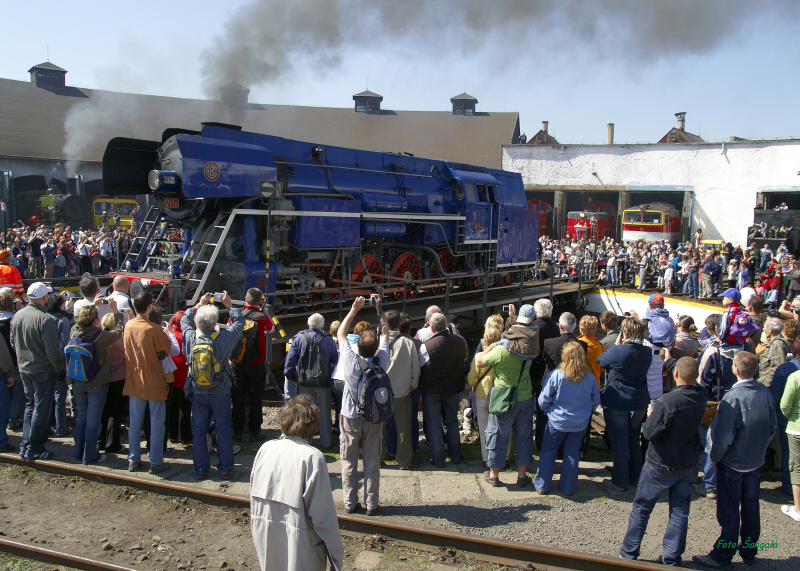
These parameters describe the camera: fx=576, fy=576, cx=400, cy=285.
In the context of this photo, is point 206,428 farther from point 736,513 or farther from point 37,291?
point 736,513

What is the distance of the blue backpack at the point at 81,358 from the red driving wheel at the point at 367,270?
266 inches

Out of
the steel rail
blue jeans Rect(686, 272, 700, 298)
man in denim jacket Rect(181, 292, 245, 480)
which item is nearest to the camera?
the steel rail

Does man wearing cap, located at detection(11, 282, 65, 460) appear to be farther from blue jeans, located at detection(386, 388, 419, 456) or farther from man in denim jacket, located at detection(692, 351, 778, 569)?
man in denim jacket, located at detection(692, 351, 778, 569)

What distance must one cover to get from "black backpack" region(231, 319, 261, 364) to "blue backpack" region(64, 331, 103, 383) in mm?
1468

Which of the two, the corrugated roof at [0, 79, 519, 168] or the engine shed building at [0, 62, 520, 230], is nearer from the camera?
the engine shed building at [0, 62, 520, 230]

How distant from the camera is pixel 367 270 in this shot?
12883 mm

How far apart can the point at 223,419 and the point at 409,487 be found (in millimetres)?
2099

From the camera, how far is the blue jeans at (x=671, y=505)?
4605 mm

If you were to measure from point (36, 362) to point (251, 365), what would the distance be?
7.67 feet

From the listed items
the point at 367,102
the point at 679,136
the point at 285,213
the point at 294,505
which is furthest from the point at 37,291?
the point at 679,136

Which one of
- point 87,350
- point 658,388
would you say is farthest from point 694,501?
point 87,350

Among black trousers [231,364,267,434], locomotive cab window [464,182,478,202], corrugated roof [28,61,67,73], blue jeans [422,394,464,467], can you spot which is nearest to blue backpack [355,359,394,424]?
blue jeans [422,394,464,467]

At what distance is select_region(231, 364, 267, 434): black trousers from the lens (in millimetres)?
7188

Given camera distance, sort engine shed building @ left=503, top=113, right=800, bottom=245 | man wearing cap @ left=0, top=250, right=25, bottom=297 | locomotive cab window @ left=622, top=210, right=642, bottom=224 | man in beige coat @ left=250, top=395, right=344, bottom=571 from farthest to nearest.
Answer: locomotive cab window @ left=622, top=210, right=642, bottom=224
engine shed building @ left=503, top=113, right=800, bottom=245
man wearing cap @ left=0, top=250, right=25, bottom=297
man in beige coat @ left=250, top=395, right=344, bottom=571
